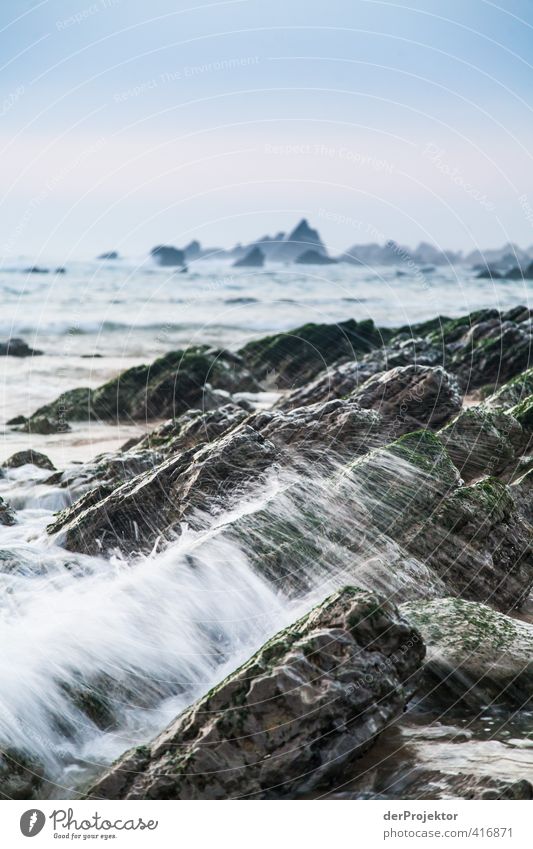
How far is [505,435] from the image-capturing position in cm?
1058

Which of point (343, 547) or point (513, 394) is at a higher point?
point (513, 394)

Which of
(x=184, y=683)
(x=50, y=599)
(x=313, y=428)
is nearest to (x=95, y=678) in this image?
(x=184, y=683)

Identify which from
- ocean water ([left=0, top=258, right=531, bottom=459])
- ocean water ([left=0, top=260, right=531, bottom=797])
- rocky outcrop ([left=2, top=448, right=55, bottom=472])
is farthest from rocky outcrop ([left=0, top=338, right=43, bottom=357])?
ocean water ([left=0, top=260, right=531, bottom=797])

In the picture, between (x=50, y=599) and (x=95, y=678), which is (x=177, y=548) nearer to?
(x=50, y=599)

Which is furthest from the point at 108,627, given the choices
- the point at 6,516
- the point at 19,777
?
the point at 6,516

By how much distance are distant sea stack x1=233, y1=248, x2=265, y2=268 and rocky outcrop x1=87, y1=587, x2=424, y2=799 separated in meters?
61.0

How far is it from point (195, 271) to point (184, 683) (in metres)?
52.2

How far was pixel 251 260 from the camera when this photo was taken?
67.4 meters

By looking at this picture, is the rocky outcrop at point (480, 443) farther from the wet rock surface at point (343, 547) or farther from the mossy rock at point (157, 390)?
the mossy rock at point (157, 390)

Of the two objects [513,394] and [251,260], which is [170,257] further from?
[513,394]

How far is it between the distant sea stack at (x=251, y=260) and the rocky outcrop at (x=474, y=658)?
60.0 meters

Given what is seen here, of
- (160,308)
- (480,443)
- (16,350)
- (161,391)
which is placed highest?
(160,308)

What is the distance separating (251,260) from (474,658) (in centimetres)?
6171

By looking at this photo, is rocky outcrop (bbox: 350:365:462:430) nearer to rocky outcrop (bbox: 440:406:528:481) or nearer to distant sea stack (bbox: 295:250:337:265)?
rocky outcrop (bbox: 440:406:528:481)
